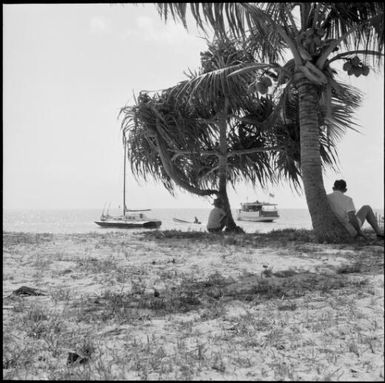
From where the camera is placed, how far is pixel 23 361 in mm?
2781

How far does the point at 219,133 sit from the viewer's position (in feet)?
44.0

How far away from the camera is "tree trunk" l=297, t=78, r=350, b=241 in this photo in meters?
8.12

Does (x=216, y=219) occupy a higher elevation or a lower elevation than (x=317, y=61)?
lower

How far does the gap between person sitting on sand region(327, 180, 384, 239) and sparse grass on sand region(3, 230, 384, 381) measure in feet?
5.62

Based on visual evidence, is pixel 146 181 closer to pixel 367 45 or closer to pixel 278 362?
pixel 367 45

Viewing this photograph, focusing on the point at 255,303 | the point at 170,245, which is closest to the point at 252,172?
the point at 170,245

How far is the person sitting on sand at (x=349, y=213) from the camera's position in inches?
321

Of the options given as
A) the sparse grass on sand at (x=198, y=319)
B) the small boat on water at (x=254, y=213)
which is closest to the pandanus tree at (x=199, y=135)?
the sparse grass on sand at (x=198, y=319)

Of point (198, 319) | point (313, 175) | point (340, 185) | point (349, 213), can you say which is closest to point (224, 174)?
point (313, 175)

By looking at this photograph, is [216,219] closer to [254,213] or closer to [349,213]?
[349,213]

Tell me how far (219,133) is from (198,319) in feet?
33.8

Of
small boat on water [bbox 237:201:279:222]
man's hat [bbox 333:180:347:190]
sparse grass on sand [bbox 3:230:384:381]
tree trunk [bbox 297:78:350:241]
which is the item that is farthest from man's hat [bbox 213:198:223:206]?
small boat on water [bbox 237:201:279:222]

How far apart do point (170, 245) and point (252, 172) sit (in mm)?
6983

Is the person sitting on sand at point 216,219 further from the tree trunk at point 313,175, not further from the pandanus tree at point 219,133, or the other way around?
the tree trunk at point 313,175
